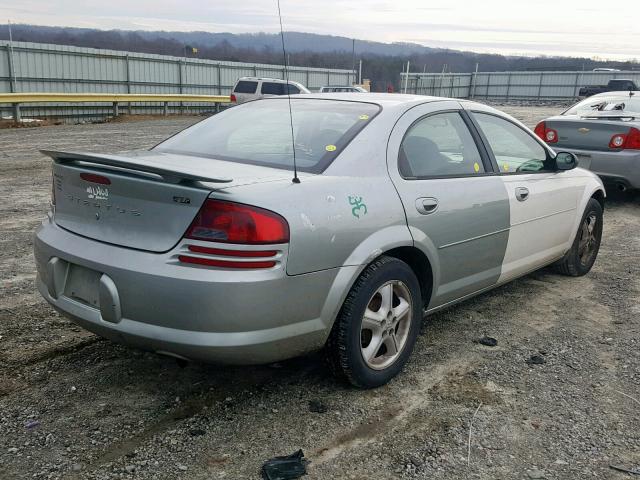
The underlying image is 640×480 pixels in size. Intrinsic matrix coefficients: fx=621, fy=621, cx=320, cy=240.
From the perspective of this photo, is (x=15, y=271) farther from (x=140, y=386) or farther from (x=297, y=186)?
(x=297, y=186)

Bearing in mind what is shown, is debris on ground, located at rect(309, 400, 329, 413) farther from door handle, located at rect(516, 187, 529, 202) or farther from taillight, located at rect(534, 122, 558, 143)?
taillight, located at rect(534, 122, 558, 143)

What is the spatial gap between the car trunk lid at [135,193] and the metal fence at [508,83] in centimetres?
3946

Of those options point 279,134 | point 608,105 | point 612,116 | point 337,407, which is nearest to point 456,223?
point 279,134

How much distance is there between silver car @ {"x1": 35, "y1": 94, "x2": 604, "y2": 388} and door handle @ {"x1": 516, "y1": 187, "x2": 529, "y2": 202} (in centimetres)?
1

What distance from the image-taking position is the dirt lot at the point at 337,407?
276 cm

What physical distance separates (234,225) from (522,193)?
2.47 m

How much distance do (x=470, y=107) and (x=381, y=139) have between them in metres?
1.16

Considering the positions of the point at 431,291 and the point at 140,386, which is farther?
the point at 431,291

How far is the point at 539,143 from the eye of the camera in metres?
4.93

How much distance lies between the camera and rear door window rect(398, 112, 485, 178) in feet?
12.0

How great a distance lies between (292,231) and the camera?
2807 millimetres

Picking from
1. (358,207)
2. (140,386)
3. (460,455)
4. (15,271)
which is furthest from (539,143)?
(15,271)

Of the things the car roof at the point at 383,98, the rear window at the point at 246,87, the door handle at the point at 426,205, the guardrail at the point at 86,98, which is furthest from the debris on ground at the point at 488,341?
the rear window at the point at 246,87

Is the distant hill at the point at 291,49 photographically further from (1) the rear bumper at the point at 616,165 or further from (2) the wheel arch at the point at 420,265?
(1) the rear bumper at the point at 616,165
